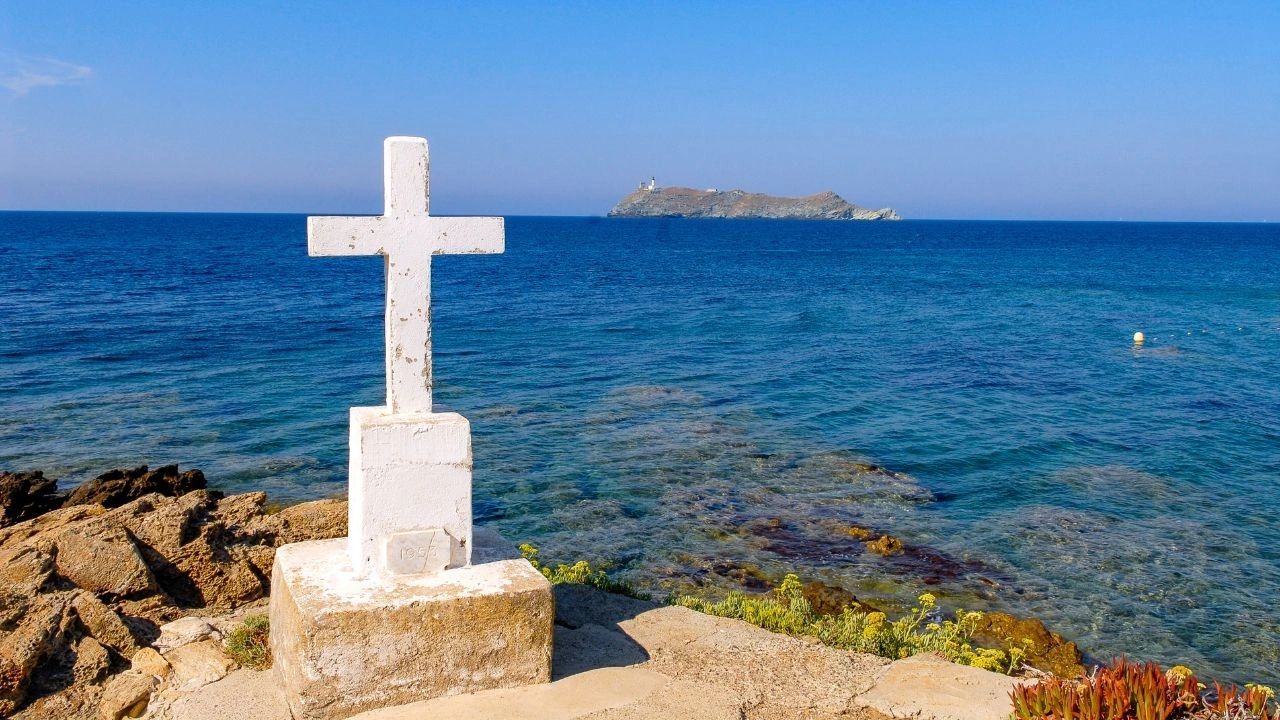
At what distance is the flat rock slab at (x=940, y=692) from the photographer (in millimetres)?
5488

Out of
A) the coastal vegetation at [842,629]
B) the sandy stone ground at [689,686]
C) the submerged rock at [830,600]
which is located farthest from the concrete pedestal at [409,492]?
the submerged rock at [830,600]

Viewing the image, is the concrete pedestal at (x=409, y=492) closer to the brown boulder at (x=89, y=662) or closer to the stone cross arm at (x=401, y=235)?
the stone cross arm at (x=401, y=235)

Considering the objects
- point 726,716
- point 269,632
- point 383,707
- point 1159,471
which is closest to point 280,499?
point 269,632

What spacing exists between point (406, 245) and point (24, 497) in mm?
8466

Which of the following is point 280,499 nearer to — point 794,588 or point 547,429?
point 547,429

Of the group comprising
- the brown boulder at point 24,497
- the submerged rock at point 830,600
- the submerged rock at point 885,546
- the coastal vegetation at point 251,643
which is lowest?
the submerged rock at point 885,546

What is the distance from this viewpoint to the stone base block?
500 cm

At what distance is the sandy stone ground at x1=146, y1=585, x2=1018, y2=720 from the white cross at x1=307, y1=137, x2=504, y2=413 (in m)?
1.78

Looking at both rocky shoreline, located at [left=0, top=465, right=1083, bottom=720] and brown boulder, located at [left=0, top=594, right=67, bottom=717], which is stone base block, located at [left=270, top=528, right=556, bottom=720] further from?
brown boulder, located at [left=0, top=594, right=67, bottom=717]

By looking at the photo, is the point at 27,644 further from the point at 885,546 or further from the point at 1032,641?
the point at 885,546

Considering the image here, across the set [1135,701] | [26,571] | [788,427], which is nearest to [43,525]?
[26,571]

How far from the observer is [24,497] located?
11.2 m

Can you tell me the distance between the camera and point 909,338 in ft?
98.5

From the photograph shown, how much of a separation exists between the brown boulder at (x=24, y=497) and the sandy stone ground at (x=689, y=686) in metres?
6.77
